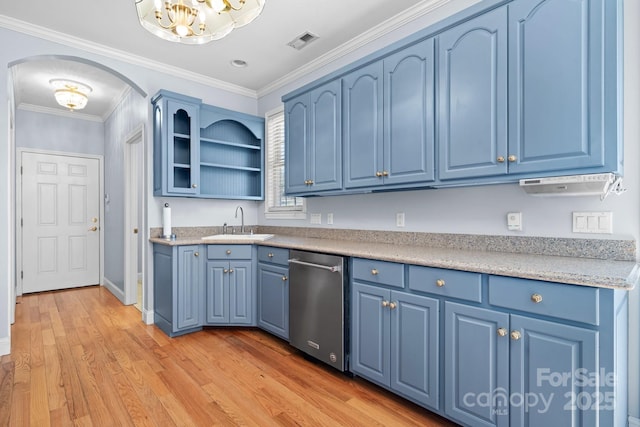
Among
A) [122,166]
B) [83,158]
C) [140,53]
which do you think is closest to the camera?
[140,53]

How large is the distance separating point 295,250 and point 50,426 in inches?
71.5

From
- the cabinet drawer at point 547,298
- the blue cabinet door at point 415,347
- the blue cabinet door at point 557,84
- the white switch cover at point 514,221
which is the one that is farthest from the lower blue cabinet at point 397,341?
the blue cabinet door at point 557,84

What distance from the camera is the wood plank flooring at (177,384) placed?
1908 mm

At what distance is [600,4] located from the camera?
4.83ft

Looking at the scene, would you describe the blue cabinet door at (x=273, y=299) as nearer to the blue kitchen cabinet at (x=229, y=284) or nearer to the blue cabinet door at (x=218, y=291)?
the blue kitchen cabinet at (x=229, y=284)

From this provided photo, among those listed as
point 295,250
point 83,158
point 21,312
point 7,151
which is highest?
point 83,158

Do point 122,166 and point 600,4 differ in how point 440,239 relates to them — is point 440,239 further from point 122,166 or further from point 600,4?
point 122,166

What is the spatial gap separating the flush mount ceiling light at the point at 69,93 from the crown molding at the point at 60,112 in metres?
1.09

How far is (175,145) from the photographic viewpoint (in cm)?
363

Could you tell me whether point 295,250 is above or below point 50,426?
above

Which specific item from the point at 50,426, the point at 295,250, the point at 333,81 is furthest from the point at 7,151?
the point at 333,81

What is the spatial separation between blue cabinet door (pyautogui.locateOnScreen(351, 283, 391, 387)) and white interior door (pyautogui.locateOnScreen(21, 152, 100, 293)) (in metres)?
5.11

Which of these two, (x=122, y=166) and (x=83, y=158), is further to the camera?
(x=83, y=158)

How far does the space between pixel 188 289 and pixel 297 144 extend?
1.77m
